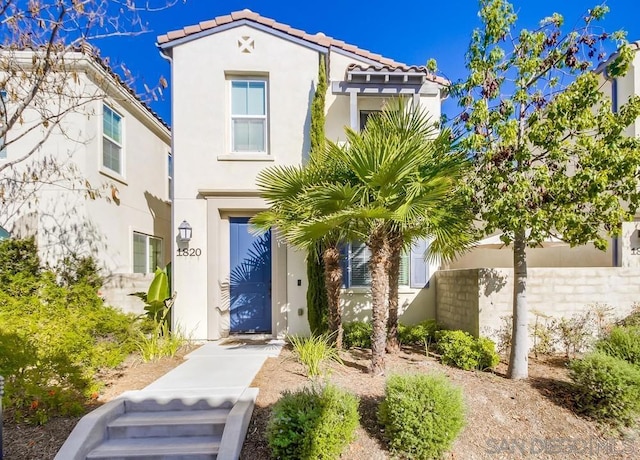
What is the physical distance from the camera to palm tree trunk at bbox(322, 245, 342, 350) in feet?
22.2

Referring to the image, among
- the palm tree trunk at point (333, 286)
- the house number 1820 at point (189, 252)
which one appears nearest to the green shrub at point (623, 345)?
the palm tree trunk at point (333, 286)

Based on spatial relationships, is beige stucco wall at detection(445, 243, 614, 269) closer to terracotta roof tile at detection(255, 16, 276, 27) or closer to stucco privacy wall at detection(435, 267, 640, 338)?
stucco privacy wall at detection(435, 267, 640, 338)

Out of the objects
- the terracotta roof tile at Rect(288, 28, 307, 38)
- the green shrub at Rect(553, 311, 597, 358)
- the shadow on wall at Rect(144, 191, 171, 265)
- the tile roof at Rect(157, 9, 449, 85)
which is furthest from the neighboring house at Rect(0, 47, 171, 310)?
the green shrub at Rect(553, 311, 597, 358)

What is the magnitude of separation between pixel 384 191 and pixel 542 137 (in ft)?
8.04

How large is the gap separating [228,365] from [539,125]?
21.6 ft

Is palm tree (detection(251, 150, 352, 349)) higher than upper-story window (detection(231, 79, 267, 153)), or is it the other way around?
upper-story window (detection(231, 79, 267, 153))

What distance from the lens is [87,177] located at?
8.79 m

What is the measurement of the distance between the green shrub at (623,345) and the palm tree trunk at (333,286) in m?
4.48

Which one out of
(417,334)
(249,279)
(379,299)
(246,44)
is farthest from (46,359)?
(246,44)

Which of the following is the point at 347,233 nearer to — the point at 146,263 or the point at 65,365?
the point at 65,365

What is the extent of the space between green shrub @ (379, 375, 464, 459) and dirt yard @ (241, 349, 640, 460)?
0.26 meters

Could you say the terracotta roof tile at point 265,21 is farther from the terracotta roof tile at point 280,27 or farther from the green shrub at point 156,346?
the green shrub at point 156,346

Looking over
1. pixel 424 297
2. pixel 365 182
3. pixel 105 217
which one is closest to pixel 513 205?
pixel 365 182

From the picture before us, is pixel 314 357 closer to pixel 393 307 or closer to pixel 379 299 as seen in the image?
pixel 379 299
